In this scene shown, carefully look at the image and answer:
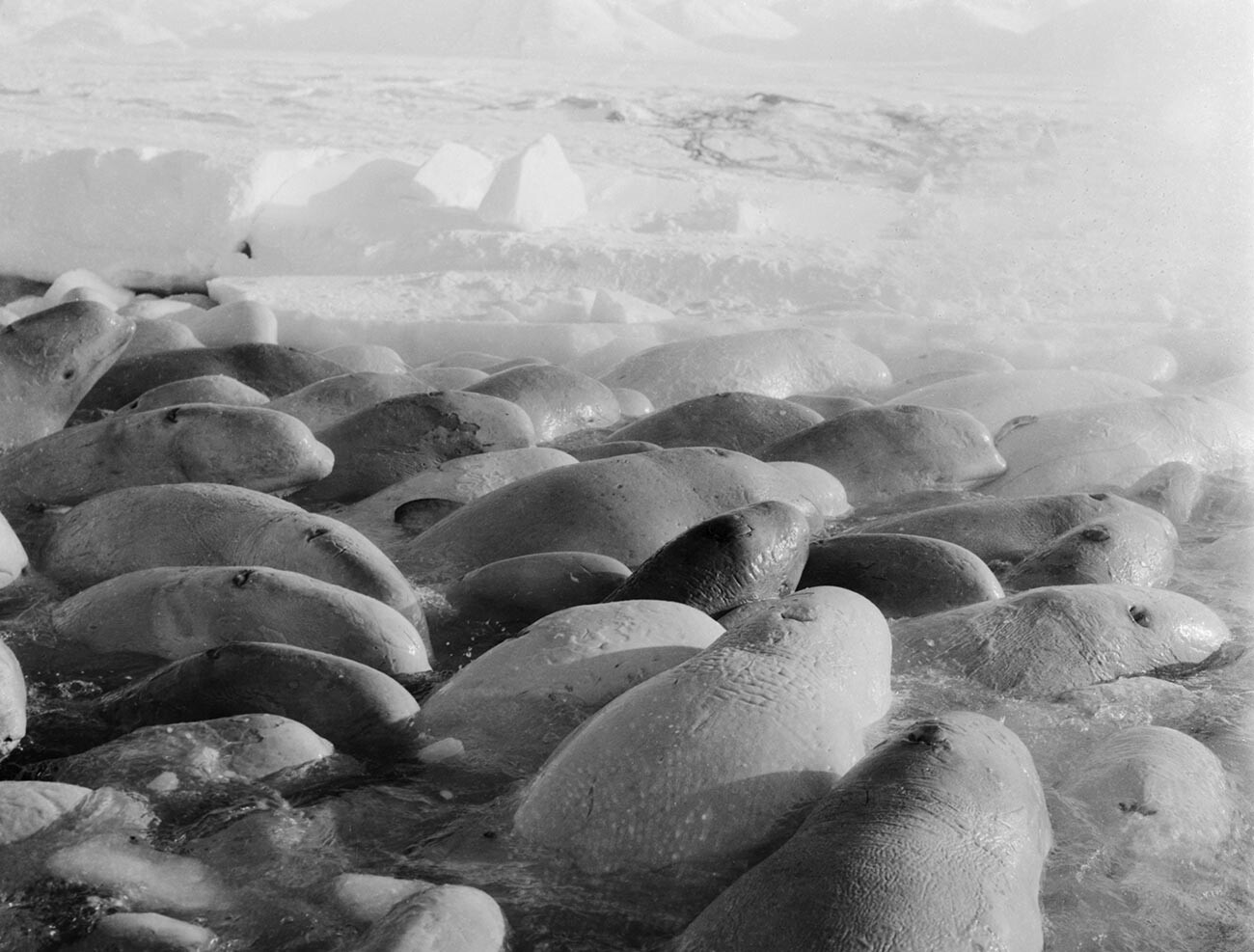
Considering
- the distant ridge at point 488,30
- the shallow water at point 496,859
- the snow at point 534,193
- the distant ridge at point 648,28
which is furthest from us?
the distant ridge at point 488,30

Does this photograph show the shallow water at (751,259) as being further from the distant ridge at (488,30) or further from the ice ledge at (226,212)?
the distant ridge at (488,30)

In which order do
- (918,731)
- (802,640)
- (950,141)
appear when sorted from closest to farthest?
(918,731) < (802,640) < (950,141)

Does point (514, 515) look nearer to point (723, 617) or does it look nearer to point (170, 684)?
point (723, 617)

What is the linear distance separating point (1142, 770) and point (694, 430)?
2.34 m

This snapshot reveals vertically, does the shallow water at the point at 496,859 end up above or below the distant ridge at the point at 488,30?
above

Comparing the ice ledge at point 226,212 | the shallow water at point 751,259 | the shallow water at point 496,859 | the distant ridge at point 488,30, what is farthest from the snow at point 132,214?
the distant ridge at point 488,30

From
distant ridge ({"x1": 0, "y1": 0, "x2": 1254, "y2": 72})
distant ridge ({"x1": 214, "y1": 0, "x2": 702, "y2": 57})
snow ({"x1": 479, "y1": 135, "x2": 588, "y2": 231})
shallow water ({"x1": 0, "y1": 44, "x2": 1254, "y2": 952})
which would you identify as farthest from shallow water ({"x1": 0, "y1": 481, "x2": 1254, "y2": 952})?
distant ridge ({"x1": 214, "y1": 0, "x2": 702, "y2": 57})

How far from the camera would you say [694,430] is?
452 cm

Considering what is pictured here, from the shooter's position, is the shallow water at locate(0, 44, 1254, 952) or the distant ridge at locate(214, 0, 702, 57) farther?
the distant ridge at locate(214, 0, 702, 57)

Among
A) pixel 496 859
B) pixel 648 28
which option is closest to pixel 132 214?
pixel 496 859

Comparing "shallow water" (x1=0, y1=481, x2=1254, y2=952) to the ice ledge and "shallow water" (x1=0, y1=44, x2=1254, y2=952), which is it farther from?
the ice ledge

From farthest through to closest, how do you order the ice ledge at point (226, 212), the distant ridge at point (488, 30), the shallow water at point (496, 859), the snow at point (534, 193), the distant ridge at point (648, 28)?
the distant ridge at point (488, 30), the distant ridge at point (648, 28), the ice ledge at point (226, 212), the snow at point (534, 193), the shallow water at point (496, 859)

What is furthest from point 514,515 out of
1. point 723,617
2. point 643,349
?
point 643,349

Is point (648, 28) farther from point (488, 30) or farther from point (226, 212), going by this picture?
point (226, 212)
